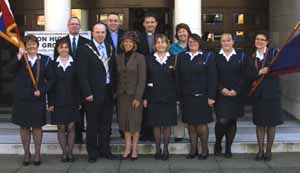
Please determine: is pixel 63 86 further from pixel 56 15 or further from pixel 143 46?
pixel 56 15

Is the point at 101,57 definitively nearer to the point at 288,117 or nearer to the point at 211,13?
the point at 288,117

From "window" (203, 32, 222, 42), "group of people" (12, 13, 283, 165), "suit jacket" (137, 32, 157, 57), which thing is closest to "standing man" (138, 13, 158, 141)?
"suit jacket" (137, 32, 157, 57)

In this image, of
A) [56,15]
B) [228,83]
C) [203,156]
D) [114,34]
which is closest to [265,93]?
[228,83]

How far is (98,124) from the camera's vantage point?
8289mm

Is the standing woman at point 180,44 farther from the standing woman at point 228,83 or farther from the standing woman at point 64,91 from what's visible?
the standing woman at point 64,91

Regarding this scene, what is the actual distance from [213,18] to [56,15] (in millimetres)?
5332

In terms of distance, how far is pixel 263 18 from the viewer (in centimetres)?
1408

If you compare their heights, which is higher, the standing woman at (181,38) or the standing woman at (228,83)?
the standing woman at (181,38)

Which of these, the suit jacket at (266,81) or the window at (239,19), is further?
the window at (239,19)

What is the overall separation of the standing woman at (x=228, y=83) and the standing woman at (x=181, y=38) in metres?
0.55

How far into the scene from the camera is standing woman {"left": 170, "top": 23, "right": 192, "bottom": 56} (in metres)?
8.44

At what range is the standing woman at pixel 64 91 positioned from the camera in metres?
8.09

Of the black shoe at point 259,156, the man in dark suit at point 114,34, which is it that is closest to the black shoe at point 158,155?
the black shoe at point 259,156

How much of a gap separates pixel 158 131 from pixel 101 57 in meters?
1.38
